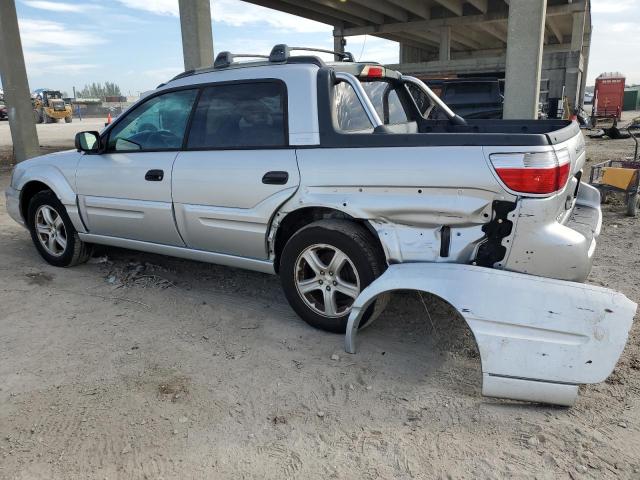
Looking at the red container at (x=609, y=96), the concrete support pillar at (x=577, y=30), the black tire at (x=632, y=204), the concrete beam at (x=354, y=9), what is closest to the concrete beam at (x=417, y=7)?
the concrete beam at (x=354, y=9)

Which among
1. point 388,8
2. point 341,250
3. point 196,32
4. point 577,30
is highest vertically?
point 388,8

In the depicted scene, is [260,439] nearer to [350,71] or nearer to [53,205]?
[350,71]

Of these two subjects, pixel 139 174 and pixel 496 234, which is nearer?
pixel 496 234

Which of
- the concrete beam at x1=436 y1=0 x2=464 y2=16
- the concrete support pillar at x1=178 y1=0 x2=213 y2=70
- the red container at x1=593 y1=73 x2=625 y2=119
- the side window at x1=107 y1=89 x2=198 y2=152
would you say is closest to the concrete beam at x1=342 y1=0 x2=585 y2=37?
the concrete beam at x1=436 y1=0 x2=464 y2=16

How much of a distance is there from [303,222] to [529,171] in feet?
5.18

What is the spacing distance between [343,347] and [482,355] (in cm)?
101

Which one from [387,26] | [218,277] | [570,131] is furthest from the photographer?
[387,26]

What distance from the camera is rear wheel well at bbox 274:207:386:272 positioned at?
3289 millimetres

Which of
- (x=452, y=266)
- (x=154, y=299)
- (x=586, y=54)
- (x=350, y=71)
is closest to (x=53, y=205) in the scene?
(x=154, y=299)

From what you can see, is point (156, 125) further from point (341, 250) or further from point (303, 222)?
point (341, 250)

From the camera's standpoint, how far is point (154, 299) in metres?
4.24

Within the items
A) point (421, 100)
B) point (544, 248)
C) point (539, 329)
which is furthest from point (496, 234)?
point (421, 100)

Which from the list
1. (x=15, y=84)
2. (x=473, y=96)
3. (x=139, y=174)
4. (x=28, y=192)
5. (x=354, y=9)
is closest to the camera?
(x=139, y=174)

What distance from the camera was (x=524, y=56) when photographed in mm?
10234
